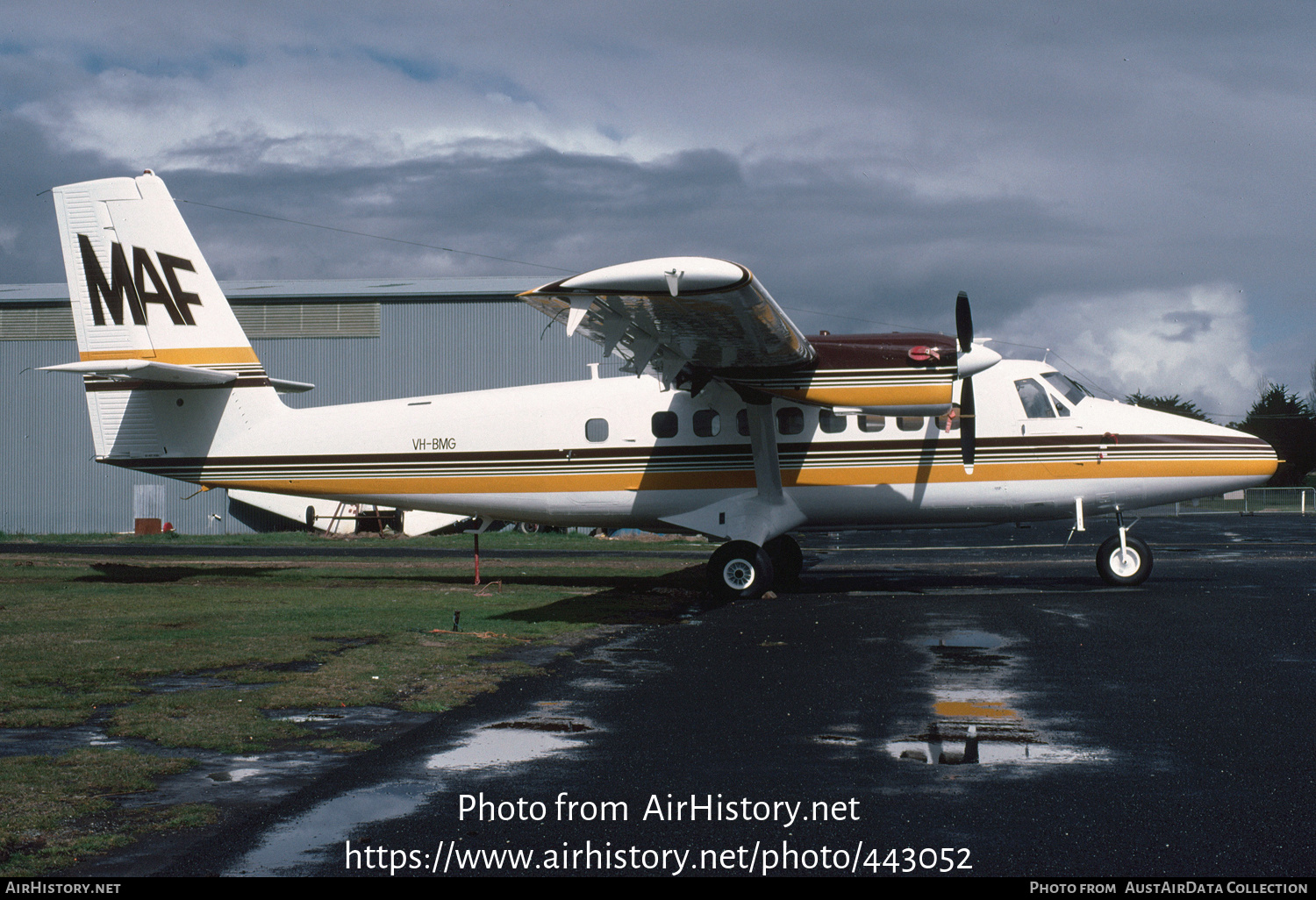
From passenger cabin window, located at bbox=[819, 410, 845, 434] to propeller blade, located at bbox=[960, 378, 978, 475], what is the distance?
1.86m

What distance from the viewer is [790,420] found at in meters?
17.2

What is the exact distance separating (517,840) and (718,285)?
24.9 feet

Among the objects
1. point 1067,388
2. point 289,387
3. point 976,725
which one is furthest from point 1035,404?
point 289,387

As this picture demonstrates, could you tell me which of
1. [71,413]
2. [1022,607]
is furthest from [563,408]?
[71,413]

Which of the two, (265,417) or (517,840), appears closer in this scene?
(517,840)

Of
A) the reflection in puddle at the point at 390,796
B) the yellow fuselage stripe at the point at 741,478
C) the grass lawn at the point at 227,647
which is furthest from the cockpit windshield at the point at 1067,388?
the reflection in puddle at the point at 390,796

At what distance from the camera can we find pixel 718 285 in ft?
37.8

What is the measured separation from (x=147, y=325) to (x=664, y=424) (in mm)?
8884

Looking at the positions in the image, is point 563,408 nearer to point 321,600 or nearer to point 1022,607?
point 321,600

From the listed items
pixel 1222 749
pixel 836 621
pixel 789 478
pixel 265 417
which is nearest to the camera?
pixel 1222 749

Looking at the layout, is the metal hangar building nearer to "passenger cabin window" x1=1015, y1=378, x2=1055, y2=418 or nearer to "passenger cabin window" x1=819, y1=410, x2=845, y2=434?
"passenger cabin window" x1=819, y1=410, x2=845, y2=434

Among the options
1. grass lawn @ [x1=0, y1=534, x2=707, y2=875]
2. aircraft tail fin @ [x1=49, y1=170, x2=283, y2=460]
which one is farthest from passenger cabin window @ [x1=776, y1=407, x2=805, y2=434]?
aircraft tail fin @ [x1=49, y1=170, x2=283, y2=460]

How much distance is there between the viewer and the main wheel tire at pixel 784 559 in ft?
61.0

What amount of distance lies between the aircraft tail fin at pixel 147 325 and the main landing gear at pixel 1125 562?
14239 mm
